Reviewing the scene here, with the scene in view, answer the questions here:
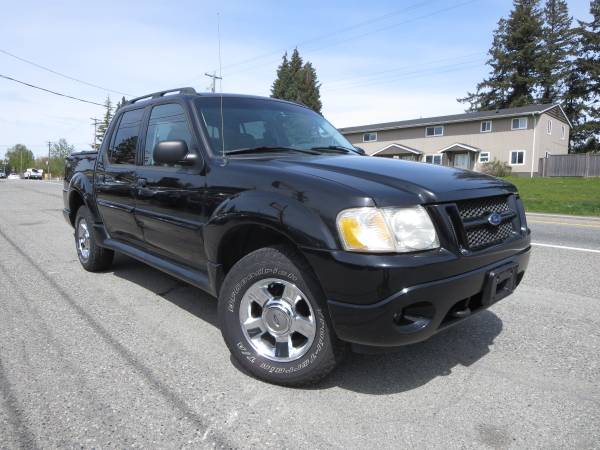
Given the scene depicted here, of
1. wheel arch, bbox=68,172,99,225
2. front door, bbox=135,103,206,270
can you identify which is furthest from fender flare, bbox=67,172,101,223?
front door, bbox=135,103,206,270

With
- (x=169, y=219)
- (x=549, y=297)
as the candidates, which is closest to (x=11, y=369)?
(x=169, y=219)

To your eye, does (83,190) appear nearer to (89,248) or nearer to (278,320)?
(89,248)

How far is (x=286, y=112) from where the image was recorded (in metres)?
3.97

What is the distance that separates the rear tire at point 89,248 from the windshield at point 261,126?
7.95 feet

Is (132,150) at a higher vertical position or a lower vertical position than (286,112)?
lower

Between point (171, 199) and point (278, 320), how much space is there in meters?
1.37

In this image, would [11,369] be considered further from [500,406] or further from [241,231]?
[500,406]

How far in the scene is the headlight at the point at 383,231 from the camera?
86.3 inches

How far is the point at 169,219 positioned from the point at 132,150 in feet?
3.85

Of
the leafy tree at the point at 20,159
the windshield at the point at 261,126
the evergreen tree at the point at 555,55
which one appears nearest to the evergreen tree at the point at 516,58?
the evergreen tree at the point at 555,55

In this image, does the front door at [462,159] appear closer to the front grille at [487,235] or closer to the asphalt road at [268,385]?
the asphalt road at [268,385]

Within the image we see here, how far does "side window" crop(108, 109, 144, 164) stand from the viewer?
13.8 feet

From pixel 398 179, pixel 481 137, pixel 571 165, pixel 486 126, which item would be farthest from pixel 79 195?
pixel 486 126

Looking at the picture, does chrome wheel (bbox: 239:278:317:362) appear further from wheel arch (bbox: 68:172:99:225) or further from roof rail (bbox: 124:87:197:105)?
wheel arch (bbox: 68:172:99:225)
